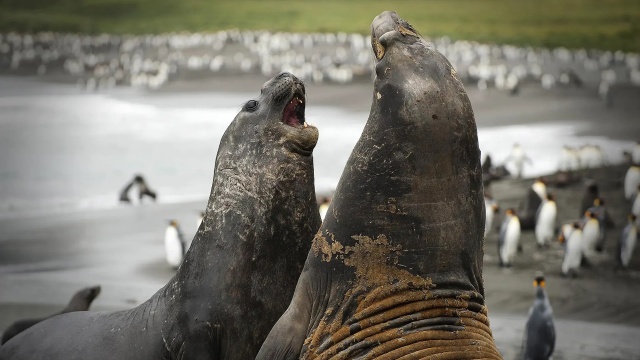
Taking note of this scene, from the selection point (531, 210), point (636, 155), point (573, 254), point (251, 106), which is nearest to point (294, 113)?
point (251, 106)

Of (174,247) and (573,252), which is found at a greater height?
(573,252)

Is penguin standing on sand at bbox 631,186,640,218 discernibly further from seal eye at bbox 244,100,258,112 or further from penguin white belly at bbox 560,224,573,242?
seal eye at bbox 244,100,258,112

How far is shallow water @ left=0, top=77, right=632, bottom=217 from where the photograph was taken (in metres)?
16.3

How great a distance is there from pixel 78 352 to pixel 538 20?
2273 centimetres

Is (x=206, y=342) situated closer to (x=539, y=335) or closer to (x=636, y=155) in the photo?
(x=539, y=335)

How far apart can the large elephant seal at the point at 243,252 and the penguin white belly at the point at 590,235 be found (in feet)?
26.1

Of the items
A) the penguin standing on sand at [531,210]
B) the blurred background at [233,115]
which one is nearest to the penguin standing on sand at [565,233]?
the blurred background at [233,115]

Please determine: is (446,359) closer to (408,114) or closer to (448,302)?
(448,302)

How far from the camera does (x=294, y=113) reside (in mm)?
4309

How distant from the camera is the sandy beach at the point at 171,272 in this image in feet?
29.1

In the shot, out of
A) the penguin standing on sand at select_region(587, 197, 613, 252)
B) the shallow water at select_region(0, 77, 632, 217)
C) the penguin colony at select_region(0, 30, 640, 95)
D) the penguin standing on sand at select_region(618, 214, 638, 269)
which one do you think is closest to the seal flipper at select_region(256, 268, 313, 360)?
the penguin standing on sand at select_region(618, 214, 638, 269)

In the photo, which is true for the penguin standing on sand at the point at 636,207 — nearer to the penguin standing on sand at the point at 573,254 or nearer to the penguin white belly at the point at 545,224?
the penguin white belly at the point at 545,224

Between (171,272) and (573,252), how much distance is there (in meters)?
4.10

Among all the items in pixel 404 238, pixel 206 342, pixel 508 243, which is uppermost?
pixel 508 243
